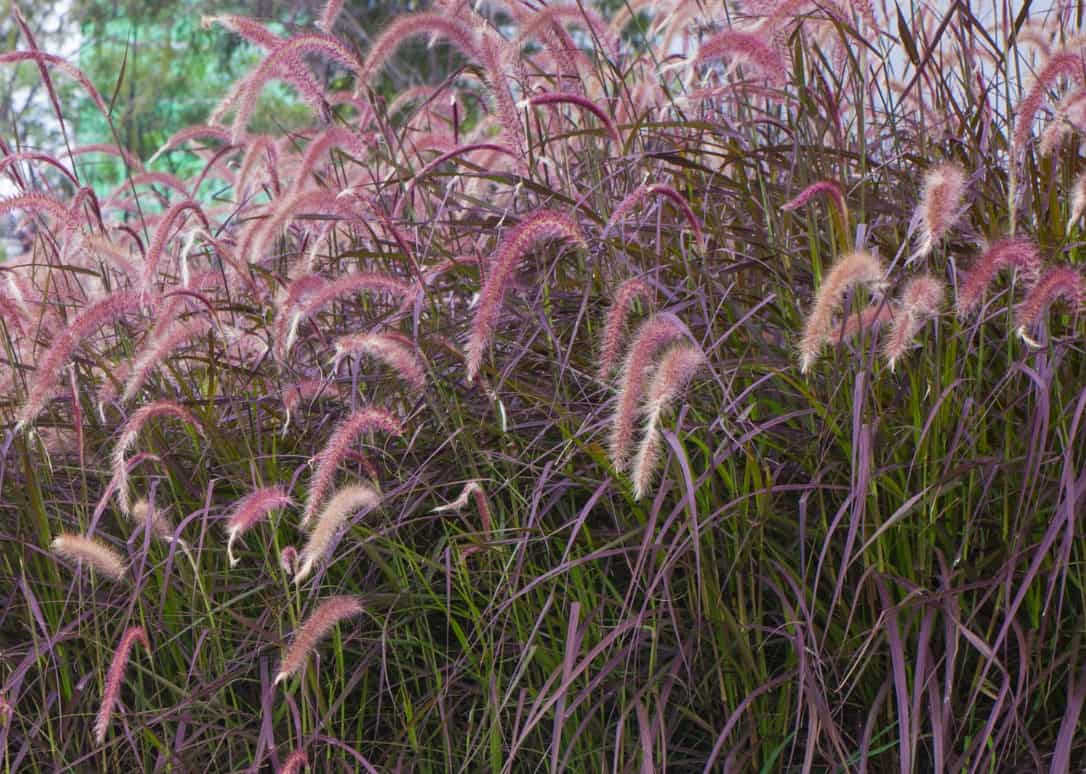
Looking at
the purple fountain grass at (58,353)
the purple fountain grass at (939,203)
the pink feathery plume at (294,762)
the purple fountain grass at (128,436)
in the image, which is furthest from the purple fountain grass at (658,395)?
the purple fountain grass at (58,353)

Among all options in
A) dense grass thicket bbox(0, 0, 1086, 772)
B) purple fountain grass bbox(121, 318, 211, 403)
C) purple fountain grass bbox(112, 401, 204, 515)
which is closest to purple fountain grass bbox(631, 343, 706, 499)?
dense grass thicket bbox(0, 0, 1086, 772)

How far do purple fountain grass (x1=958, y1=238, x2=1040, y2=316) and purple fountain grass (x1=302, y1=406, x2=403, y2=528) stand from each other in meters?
0.88

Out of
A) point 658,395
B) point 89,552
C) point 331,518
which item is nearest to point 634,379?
point 658,395

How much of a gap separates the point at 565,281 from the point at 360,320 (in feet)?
1.96

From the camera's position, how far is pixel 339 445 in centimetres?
206

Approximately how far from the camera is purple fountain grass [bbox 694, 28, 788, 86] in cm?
228

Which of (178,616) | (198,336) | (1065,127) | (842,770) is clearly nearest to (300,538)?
(178,616)

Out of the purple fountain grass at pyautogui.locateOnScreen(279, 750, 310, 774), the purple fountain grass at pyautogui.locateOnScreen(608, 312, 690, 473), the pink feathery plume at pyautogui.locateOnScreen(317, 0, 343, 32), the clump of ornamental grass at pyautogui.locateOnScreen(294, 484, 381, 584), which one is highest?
the pink feathery plume at pyautogui.locateOnScreen(317, 0, 343, 32)

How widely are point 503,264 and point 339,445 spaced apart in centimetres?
39

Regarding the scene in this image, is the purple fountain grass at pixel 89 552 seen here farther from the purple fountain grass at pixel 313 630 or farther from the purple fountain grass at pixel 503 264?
the purple fountain grass at pixel 503 264

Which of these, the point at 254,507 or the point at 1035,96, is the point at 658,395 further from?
the point at 1035,96

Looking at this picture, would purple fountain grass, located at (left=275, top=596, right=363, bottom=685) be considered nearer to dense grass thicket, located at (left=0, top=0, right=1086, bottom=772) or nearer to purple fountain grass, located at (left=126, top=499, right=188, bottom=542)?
dense grass thicket, located at (left=0, top=0, right=1086, bottom=772)

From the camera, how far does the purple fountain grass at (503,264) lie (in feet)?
6.50

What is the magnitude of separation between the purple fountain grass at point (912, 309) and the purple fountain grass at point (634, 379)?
12.3 inches
